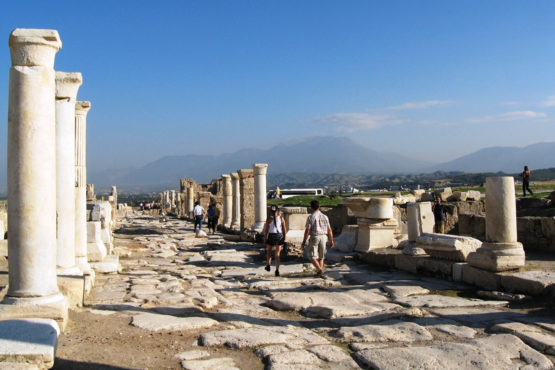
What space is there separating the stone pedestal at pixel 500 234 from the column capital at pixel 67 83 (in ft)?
21.9

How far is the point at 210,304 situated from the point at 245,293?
115 cm

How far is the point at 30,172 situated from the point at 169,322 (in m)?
2.22

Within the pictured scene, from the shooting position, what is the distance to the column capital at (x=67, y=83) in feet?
26.0

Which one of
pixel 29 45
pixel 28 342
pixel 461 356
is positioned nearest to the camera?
pixel 28 342

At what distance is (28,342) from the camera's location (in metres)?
4.47

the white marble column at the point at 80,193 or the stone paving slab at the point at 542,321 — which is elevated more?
the white marble column at the point at 80,193

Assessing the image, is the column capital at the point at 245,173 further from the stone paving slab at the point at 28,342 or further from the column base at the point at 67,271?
the stone paving slab at the point at 28,342

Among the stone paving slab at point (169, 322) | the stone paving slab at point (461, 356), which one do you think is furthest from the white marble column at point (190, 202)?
the stone paving slab at point (461, 356)

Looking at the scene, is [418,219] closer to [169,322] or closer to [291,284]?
[291,284]

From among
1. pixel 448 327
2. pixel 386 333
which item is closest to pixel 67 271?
pixel 386 333

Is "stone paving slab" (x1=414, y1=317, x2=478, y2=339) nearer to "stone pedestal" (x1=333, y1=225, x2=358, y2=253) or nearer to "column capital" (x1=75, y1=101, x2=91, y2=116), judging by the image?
"stone pedestal" (x1=333, y1=225, x2=358, y2=253)

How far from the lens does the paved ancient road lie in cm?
470

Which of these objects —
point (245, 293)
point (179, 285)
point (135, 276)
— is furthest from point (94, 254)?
point (245, 293)

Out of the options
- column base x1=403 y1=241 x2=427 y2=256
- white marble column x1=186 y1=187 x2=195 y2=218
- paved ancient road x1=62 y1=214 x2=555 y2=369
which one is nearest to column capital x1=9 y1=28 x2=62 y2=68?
paved ancient road x1=62 y1=214 x2=555 y2=369
